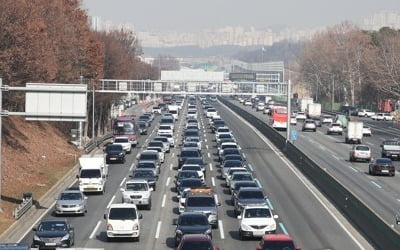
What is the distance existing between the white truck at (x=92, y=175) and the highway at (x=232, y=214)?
0.66m

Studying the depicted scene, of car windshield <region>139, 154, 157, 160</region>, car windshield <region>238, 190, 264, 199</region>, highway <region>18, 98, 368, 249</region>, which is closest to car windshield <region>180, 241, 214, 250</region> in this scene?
highway <region>18, 98, 368, 249</region>

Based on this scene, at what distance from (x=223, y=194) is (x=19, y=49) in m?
18.4

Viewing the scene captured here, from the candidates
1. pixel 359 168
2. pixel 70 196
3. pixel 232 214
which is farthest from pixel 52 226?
pixel 359 168

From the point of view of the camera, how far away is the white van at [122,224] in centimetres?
3978

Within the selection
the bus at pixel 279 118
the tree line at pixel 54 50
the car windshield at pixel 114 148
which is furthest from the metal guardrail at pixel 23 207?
the bus at pixel 279 118

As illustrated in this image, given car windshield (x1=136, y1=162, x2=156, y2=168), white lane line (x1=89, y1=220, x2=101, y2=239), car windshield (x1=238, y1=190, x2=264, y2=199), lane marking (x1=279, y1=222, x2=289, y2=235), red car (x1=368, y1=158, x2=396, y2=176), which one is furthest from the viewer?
red car (x1=368, y1=158, x2=396, y2=176)

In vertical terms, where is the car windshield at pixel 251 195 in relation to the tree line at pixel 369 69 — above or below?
below

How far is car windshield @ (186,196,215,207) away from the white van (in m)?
4.55

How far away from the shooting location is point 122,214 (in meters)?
40.2

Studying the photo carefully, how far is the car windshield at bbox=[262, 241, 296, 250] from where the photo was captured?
32.4 metres

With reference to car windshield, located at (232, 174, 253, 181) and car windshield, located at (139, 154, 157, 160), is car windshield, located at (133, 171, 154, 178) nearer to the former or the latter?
car windshield, located at (232, 174, 253, 181)

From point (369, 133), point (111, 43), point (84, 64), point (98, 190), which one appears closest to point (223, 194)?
point (98, 190)

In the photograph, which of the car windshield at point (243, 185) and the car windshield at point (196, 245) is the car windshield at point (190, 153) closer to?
the car windshield at point (243, 185)

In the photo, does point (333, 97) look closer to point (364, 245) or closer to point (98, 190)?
point (98, 190)
